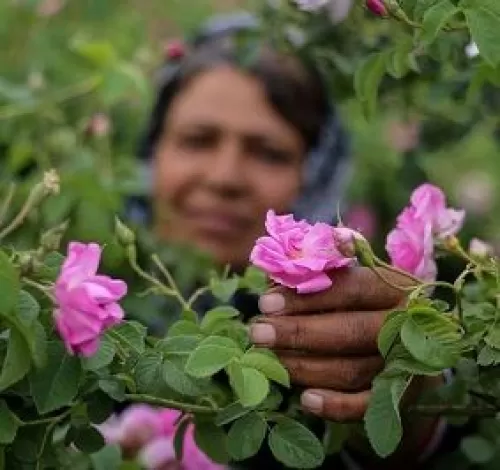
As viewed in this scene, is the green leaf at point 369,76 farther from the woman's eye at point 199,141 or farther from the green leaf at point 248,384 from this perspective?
the woman's eye at point 199,141

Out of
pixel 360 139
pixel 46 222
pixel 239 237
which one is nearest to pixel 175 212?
pixel 239 237

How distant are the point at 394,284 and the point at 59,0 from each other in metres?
1.83

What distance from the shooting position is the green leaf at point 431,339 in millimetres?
961

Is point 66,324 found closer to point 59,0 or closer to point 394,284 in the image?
A: point 394,284

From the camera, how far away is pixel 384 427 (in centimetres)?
98

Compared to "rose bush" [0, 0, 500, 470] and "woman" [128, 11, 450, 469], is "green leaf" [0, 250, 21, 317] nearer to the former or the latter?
"rose bush" [0, 0, 500, 470]

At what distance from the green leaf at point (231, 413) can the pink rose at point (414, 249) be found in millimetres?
170

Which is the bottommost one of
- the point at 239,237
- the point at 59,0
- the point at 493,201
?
the point at 493,201

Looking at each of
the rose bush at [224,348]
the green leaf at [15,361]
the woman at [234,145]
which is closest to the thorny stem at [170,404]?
the rose bush at [224,348]

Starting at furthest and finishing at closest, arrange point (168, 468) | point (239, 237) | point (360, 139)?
point (360, 139) → point (239, 237) → point (168, 468)

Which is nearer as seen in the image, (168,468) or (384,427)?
(384,427)

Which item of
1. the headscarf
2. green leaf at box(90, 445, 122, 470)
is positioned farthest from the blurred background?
green leaf at box(90, 445, 122, 470)

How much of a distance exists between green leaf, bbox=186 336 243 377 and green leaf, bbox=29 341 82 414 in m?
0.08

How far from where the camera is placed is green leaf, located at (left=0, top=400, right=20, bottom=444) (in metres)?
0.96
